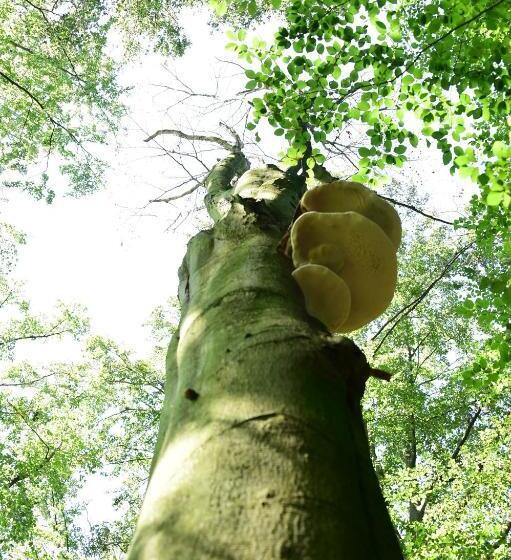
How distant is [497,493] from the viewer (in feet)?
32.3

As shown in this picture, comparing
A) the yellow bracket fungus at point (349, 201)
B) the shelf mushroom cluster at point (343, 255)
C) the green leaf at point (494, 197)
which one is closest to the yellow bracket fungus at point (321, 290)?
the shelf mushroom cluster at point (343, 255)

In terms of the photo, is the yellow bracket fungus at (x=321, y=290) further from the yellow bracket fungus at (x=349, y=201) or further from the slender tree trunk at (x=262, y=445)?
the yellow bracket fungus at (x=349, y=201)

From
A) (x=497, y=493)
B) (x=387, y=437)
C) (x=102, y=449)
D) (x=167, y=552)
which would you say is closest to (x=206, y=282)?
(x=167, y=552)

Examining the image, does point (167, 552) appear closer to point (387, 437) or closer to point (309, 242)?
point (309, 242)

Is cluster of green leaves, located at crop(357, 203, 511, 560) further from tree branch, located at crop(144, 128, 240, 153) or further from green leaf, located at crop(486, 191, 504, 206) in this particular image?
tree branch, located at crop(144, 128, 240, 153)

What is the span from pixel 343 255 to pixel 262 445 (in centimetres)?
131

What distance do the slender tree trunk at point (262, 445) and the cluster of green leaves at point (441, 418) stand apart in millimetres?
2766

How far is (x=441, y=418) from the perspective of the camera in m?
14.4

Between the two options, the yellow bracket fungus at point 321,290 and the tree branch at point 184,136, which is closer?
the yellow bracket fungus at point 321,290

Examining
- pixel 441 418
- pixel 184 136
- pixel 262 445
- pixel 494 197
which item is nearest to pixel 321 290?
pixel 262 445

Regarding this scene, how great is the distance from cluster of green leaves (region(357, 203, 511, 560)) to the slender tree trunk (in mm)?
2766

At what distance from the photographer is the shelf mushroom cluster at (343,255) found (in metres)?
2.01

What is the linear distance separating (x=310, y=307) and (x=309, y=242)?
0.34 metres

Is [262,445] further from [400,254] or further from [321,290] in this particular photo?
[400,254]
